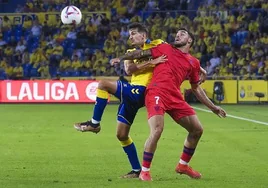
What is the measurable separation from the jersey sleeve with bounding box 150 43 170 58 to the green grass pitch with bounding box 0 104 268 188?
179 centimetres

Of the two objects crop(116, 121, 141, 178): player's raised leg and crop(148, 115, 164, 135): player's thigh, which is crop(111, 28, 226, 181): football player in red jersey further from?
crop(116, 121, 141, 178): player's raised leg

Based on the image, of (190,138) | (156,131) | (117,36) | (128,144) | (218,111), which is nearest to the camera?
(156,131)

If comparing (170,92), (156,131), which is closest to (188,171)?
(156,131)

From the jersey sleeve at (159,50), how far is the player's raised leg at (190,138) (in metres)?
0.97

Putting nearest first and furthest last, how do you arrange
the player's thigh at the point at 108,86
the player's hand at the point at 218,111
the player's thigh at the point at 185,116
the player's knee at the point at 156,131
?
1. the player's knee at the point at 156,131
2. the player's thigh at the point at 108,86
3. the player's thigh at the point at 185,116
4. the player's hand at the point at 218,111

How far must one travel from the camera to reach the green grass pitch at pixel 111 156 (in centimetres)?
954

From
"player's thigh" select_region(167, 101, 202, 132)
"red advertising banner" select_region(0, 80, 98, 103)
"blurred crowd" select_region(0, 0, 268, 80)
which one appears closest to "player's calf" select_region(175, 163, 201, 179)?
"player's thigh" select_region(167, 101, 202, 132)

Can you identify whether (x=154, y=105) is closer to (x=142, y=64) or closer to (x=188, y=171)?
(x=142, y=64)

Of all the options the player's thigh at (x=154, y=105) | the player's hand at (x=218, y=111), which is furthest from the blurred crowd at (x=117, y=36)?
the player's thigh at (x=154, y=105)

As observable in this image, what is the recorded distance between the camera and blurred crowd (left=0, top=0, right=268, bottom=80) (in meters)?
37.1

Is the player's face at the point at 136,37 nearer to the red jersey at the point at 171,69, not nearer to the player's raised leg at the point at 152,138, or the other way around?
the red jersey at the point at 171,69

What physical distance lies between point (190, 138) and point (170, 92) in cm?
82

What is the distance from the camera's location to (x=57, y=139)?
16.1m

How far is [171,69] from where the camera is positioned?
9.62 metres
